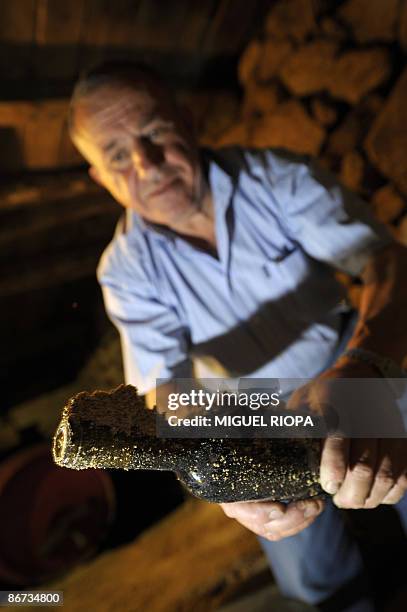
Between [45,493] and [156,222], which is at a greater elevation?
[156,222]

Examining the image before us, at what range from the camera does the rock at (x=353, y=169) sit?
2.57m

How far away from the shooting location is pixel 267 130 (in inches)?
112

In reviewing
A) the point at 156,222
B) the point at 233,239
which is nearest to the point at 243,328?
the point at 233,239

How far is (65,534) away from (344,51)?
3.19 metres

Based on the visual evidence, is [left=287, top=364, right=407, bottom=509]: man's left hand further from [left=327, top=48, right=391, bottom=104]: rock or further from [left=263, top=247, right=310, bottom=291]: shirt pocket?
[left=327, top=48, right=391, bottom=104]: rock

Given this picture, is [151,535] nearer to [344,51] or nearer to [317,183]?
[317,183]

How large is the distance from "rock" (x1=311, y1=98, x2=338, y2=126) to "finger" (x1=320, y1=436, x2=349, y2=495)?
227 centimetres

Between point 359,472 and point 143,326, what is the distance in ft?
3.60

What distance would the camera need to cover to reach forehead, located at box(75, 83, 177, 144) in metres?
1.69

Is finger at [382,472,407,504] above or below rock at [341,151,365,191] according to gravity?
above

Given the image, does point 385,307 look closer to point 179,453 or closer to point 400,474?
point 400,474

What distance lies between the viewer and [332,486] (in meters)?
0.85

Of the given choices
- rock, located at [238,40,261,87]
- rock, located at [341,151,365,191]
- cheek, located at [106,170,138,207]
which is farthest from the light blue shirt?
rock, located at [238,40,261,87]

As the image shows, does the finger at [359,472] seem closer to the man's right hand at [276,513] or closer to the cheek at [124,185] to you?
the man's right hand at [276,513]
